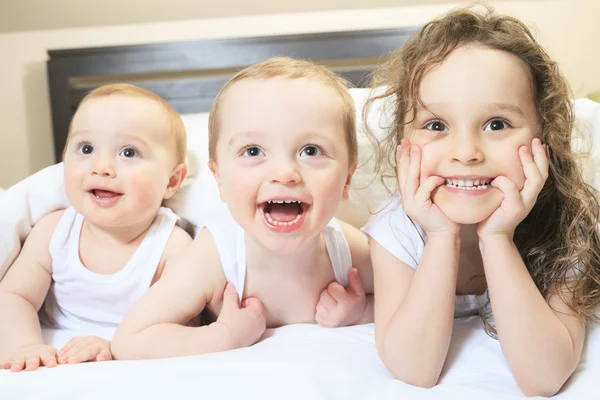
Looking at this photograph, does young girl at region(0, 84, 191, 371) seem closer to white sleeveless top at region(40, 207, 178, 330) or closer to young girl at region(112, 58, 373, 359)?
white sleeveless top at region(40, 207, 178, 330)

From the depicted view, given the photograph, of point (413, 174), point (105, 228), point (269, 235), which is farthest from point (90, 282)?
point (413, 174)

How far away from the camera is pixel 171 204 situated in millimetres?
1481

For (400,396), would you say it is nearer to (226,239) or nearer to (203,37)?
(226,239)

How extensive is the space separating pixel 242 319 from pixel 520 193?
1.70 feet

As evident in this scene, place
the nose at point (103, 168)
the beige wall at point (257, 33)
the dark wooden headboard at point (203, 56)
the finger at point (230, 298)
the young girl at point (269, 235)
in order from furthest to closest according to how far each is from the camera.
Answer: the beige wall at point (257, 33), the dark wooden headboard at point (203, 56), the nose at point (103, 168), the finger at point (230, 298), the young girl at point (269, 235)

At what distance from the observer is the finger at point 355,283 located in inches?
48.4

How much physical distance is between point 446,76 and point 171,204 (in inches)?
29.8

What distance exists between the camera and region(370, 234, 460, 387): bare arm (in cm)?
92

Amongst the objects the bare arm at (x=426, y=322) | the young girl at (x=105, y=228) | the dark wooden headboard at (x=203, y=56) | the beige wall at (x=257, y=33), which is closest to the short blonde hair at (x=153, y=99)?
the young girl at (x=105, y=228)

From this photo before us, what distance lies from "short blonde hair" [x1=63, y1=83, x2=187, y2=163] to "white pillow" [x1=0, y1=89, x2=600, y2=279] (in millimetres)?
86

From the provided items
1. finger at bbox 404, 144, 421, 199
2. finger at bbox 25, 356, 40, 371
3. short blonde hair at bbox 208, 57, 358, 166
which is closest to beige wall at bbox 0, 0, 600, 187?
short blonde hair at bbox 208, 57, 358, 166

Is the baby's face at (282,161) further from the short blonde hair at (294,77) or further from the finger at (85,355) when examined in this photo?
the finger at (85,355)

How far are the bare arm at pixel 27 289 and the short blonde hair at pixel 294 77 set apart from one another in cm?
47

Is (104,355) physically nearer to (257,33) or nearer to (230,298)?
(230,298)
